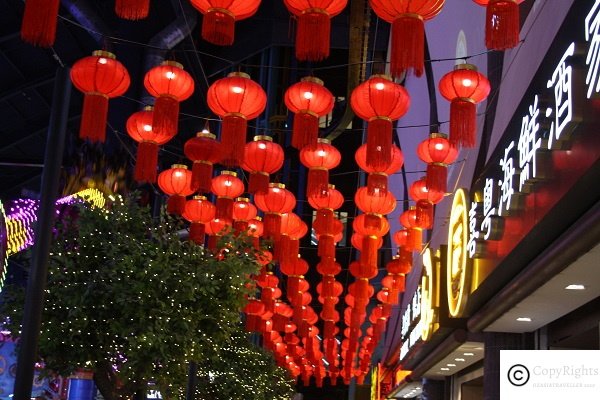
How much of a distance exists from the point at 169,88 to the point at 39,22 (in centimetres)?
277

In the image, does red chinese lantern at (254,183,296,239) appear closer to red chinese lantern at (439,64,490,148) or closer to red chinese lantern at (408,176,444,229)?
red chinese lantern at (408,176,444,229)

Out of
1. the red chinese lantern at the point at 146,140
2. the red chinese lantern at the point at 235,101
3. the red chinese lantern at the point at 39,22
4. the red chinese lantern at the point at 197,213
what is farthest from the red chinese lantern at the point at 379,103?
the red chinese lantern at the point at 197,213

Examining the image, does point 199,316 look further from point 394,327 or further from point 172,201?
point 394,327

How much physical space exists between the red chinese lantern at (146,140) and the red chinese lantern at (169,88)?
434 mm

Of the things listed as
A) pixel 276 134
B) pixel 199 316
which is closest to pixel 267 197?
pixel 199 316

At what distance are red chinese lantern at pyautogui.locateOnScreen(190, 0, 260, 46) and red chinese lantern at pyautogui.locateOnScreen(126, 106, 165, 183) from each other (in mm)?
2344

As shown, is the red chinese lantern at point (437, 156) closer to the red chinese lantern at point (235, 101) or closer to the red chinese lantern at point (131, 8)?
the red chinese lantern at point (235, 101)

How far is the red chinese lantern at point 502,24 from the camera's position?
5193mm

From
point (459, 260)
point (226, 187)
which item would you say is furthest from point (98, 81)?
point (459, 260)

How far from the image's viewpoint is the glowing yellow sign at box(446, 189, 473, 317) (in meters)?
8.45

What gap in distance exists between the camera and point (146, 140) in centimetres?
862

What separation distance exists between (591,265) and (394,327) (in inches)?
869

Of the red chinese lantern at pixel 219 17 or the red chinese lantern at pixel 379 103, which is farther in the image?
the red chinese lantern at pixel 379 103

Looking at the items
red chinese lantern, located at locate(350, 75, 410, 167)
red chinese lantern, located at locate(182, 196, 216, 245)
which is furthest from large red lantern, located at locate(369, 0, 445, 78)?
red chinese lantern, located at locate(182, 196, 216, 245)
